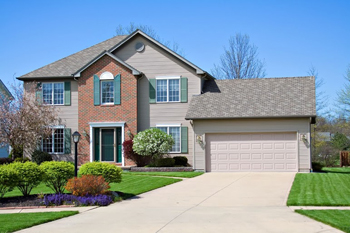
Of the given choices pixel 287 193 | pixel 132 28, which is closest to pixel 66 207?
pixel 287 193

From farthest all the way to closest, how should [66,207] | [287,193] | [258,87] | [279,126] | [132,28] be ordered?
[132,28] → [258,87] → [279,126] → [287,193] → [66,207]

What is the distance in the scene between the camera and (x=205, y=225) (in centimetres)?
989

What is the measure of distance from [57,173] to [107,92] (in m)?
12.4

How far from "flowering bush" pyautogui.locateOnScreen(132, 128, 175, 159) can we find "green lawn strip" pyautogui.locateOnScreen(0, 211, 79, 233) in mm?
12221

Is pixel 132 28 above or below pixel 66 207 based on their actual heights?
above

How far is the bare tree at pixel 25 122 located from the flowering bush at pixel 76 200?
13.1 m

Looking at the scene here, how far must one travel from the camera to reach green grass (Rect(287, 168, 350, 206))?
13.2m

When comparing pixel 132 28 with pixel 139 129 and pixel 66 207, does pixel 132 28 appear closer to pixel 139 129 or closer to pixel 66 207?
A: pixel 139 129

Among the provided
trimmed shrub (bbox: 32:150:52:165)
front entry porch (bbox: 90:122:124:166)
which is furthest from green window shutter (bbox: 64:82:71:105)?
trimmed shrub (bbox: 32:150:52:165)

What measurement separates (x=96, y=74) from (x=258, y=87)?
952 centimetres

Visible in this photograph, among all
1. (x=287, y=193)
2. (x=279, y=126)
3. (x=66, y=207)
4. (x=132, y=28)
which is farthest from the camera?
(x=132, y=28)

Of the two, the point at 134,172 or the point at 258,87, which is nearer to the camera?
the point at 134,172

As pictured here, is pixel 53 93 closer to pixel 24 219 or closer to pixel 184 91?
pixel 184 91

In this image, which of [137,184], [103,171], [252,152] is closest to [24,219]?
[103,171]
